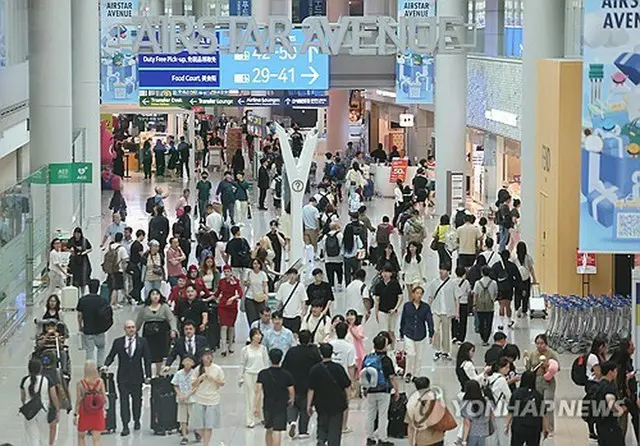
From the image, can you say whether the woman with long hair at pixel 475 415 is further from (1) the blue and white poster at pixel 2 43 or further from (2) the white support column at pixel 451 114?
(2) the white support column at pixel 451 114

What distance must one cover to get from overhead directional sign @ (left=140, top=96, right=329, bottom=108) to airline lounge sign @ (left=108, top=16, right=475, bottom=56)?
1083 centimetres

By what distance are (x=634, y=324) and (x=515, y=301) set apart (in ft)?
26.7

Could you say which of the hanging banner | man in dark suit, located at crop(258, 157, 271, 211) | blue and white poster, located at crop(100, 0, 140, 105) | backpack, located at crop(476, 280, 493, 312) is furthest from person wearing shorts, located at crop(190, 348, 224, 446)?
the hanging banner

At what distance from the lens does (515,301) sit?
2294 centimetres

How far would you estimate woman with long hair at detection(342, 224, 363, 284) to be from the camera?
24984 mm

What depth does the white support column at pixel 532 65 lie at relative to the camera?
84.2 ft

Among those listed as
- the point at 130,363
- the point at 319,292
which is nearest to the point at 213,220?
the point at 319,292

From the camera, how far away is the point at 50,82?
29375 millimetres

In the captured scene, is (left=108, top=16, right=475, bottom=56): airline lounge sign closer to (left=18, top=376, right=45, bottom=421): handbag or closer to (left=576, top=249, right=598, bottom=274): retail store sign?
(left=576, top=249, right=598, bottom=274): retail store sign

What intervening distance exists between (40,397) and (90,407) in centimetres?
51

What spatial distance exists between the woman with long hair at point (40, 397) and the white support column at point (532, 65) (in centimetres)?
1162

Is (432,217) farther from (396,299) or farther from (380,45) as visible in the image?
(396,299)

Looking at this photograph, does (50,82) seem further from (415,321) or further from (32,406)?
(32,406)

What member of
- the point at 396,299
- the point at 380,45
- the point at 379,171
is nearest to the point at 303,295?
the point at 396,299
